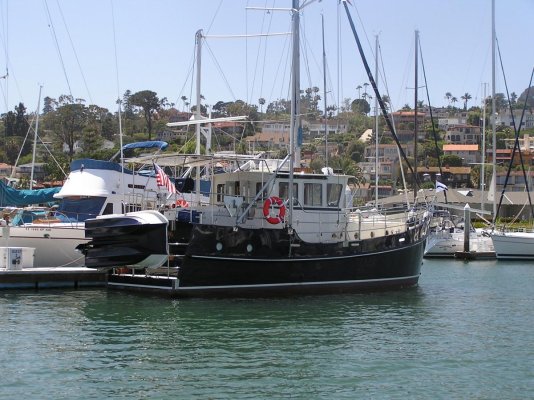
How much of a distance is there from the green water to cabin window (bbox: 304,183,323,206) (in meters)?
2.88

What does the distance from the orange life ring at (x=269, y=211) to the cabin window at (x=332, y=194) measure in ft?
6.71

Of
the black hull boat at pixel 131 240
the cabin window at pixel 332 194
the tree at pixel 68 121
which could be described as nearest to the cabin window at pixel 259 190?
the cabin window at pixel 332 194

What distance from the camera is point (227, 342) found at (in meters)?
17.3

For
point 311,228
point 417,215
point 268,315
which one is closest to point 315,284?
point 311,228

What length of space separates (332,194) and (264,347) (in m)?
9.01

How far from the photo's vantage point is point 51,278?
24469 mm

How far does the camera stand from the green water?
45.7ft

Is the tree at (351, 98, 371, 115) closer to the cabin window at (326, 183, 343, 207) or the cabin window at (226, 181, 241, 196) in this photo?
the cabin window at (326, 183, 343, 207)

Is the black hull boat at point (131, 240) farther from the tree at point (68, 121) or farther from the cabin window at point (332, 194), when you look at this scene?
the tree at point (68, 121)

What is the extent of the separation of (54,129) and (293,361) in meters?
102

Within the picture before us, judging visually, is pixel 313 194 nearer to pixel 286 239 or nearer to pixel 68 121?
pixel 286 239

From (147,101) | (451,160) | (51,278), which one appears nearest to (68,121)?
(147,101)

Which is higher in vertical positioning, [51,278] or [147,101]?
[147,101]

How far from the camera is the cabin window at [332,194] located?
25.0 metres
